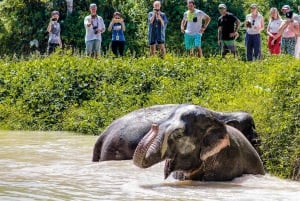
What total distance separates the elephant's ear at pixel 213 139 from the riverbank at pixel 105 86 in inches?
136

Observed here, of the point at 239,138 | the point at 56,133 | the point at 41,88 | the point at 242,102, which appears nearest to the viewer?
the point at 239,138

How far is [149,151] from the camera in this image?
9.15 m

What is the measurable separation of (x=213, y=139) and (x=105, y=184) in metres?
1.18

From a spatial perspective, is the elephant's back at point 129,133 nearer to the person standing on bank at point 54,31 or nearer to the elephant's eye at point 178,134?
the elephant's eye at point 178,134

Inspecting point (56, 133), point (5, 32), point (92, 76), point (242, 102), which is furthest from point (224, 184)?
point (5, 32)

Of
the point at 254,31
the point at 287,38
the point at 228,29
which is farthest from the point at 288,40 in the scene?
the point at 228,29

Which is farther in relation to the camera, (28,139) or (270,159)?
(28,139)

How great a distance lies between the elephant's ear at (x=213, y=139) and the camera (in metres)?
9.71

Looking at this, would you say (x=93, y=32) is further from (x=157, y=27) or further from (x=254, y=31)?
(x=254, y=31)

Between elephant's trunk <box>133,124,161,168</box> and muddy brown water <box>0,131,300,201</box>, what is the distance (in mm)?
293

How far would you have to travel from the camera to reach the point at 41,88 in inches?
715

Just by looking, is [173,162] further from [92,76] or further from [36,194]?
[92,76]

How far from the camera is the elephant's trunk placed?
30.0 feet

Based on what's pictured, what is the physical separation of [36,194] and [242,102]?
459cm
